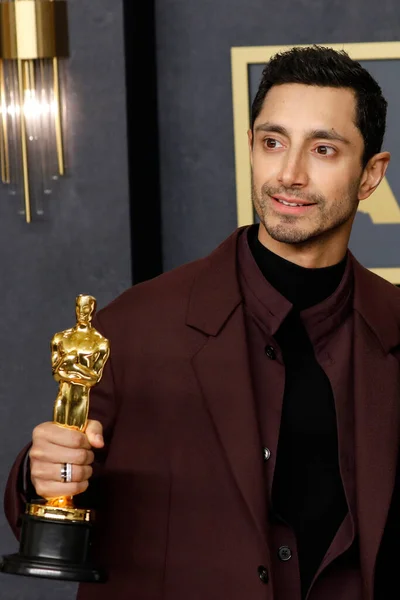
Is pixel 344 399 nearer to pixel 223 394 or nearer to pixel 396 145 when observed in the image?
pixel 223 394

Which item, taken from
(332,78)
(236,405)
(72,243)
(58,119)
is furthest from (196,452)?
(58,119)

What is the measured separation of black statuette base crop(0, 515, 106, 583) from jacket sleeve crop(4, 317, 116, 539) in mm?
145

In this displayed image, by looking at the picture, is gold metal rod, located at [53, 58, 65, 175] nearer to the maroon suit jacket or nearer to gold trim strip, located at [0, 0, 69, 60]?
gold trim strip, located at [0, 0, 69, 60]

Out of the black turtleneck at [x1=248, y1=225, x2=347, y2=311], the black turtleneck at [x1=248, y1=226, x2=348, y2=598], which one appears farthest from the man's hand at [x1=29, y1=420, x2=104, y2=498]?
the black turtleneck at [x1=248, y1=225, x2=347, y2=311]

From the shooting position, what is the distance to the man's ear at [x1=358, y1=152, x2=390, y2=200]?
2234 mm

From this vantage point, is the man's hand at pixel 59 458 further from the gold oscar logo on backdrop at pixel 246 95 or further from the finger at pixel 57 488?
the gold oscar logo on backdrop at pixel 246 95

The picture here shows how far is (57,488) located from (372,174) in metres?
0.85

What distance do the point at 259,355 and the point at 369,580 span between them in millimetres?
419

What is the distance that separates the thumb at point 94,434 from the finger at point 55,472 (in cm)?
4

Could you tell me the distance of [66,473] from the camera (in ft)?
5.99

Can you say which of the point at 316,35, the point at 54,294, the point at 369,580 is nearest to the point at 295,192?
the point at 369,580

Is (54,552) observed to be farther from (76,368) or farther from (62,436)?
(76,368)

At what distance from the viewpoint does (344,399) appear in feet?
Result: 7.00

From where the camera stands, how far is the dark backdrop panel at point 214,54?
142 inches
